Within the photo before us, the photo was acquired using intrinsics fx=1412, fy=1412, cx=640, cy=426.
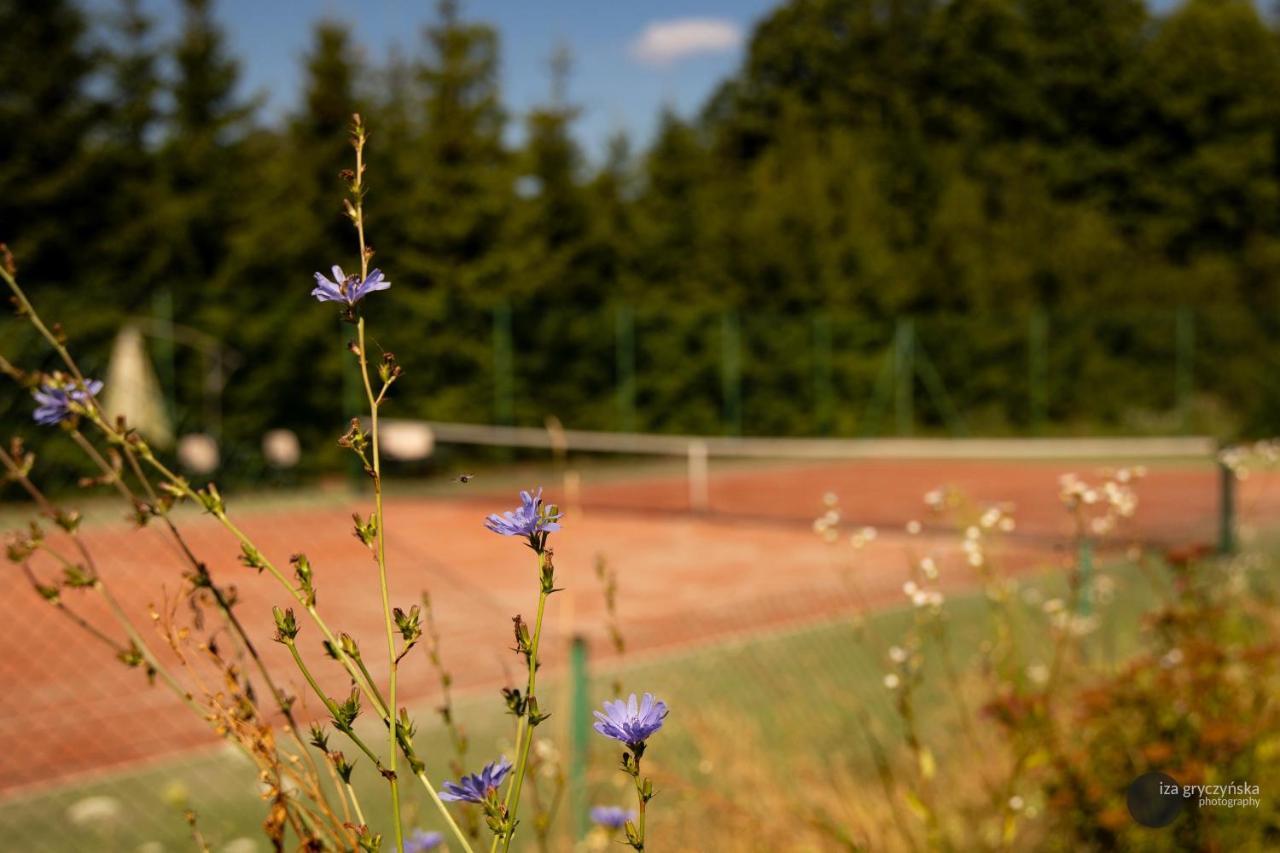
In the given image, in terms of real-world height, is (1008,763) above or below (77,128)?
below

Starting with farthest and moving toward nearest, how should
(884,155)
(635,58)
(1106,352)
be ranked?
1. (635,58)
2. (884,155)
3. (1106,352)

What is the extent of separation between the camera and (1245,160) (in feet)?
130

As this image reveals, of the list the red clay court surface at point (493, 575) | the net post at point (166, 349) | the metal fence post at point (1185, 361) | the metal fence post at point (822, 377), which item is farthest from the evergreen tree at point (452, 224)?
the metal fence post at point (1185, 361)

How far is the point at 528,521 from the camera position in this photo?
1096 mm

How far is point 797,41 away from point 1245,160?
13.4 m

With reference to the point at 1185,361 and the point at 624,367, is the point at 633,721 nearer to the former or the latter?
the point at 624,367

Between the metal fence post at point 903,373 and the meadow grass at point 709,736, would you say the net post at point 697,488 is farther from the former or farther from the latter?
the meadow grass at point 709,736

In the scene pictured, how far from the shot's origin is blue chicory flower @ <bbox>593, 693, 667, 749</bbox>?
105 centimetres

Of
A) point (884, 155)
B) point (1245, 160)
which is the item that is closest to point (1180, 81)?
point (1245, 160)

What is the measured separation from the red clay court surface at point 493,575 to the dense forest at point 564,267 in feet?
7.06

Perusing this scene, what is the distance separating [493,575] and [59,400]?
9515 millimetres

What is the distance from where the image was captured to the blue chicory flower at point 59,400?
142 cm

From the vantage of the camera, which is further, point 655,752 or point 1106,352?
point 1106,352

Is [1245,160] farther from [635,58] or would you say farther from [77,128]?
[635,58]
